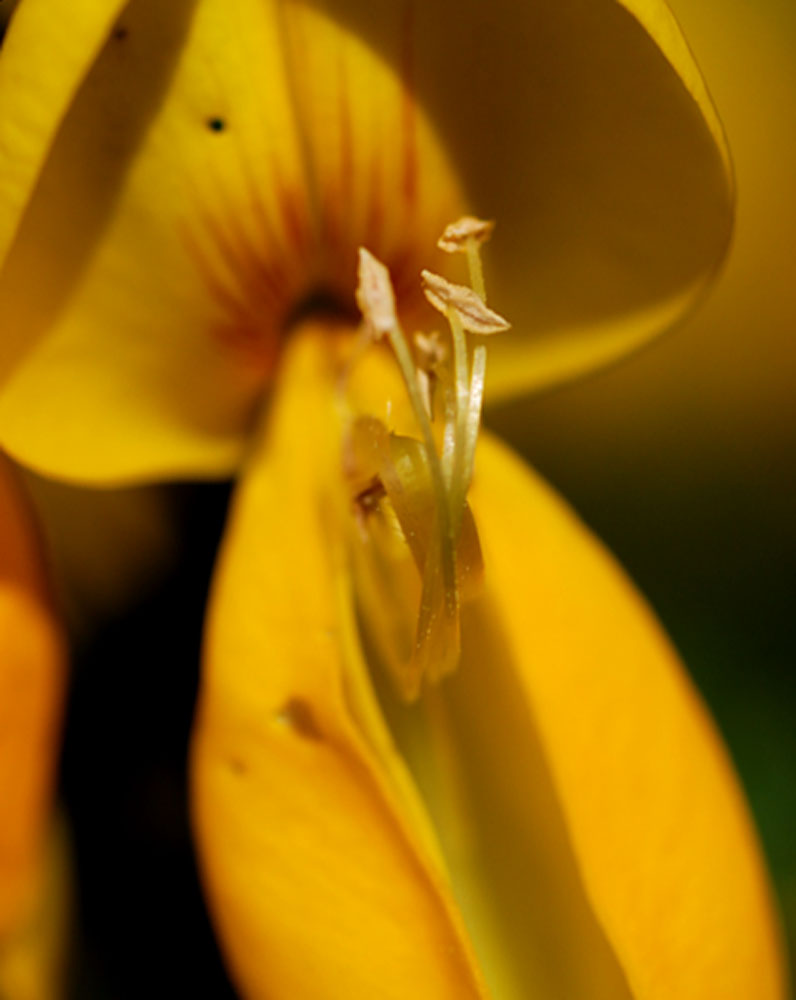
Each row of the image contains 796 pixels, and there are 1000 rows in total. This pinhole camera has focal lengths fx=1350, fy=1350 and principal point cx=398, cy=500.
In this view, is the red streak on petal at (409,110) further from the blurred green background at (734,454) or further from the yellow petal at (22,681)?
the blurred green background at (734,454)

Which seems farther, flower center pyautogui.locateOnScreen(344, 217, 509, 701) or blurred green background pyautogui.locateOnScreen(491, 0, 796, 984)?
blurred green background pyautogui.locateOnScreen(491, 0, 796, 984)

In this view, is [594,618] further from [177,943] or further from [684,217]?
[177,943]

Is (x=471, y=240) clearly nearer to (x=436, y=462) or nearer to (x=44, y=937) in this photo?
(x=436, y=462)

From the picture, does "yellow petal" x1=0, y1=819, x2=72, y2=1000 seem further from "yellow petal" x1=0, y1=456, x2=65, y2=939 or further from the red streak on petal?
the red streak on petal

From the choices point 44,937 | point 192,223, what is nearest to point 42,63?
point 192,223

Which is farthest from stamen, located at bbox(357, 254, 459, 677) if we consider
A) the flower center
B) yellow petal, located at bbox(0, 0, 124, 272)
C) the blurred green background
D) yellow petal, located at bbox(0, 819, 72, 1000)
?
the blurred green background

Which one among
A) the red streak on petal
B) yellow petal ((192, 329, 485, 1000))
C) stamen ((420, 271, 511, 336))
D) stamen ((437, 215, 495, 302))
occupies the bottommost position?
yellow petal ((192, 329, 485, 1000))

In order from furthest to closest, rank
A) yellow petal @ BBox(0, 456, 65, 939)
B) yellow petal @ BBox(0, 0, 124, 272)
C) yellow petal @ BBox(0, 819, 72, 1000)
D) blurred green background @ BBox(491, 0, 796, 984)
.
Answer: blurred green background @ BBox(491, 0, 796, 984) → yellow petal @ BBox(0, 819, 72, 1000) → yellow petal @ BBox(0, 456, 65, 939) → yellow petal @ BBox(0, 0, 124, 272)

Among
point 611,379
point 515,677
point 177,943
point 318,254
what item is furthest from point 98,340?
point 611,379
